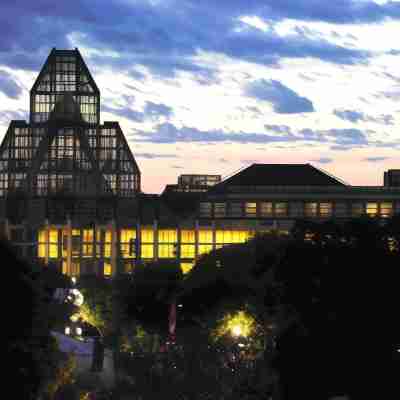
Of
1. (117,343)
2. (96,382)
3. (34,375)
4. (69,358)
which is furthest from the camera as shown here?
(117,343)

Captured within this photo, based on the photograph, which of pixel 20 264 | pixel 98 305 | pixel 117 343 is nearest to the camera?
pixel 20 264

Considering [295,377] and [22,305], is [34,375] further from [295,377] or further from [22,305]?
[295,377]

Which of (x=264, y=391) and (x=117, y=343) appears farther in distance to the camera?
(x=117, y=343)

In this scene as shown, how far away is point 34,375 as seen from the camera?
51219 millimetres

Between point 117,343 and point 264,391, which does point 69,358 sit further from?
point 117,343

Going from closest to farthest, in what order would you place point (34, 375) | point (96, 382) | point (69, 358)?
point (34, 375) < point (69, 358) < point (96, 382)

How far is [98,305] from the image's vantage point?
110625mm

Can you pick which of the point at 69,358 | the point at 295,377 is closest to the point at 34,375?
the point at 69,358

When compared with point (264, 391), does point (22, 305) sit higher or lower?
higher

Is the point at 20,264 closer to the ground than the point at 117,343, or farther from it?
farther from it

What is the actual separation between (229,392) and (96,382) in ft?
33.9

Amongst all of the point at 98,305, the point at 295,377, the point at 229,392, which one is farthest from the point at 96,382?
the point at 98,305

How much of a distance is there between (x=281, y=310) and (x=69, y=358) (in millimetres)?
14912

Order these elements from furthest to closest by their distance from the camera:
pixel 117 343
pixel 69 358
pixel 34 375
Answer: pixel 117 343 < pixel 69 358 < pixel 34 375
